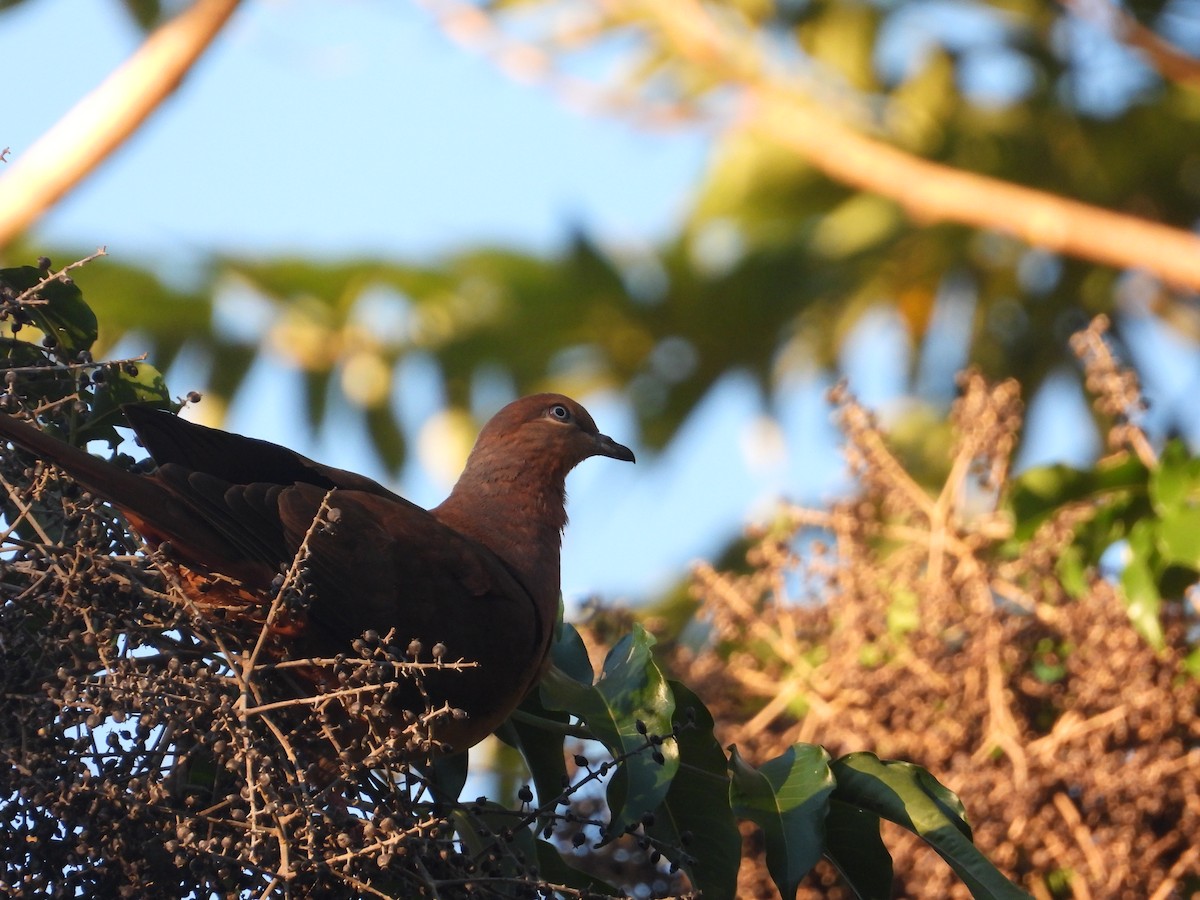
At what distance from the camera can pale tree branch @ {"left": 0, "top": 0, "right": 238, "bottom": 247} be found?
6.69 meters

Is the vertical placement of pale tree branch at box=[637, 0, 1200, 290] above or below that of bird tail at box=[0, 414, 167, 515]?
below

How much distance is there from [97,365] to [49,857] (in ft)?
2.65

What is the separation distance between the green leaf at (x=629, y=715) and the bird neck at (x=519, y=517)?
19.8 inches

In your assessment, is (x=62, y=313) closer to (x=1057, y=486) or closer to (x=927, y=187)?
(x=1057, y=486)

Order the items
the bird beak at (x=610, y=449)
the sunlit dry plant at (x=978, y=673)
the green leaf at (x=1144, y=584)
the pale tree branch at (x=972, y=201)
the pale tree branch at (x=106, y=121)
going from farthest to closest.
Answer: the pale tree branch at (x=972, y=201)
the pale tree branch at (x=106, y=121)
the bird beak at (x=610, y=449)
the green leaf at (x=1144, y=584)
the sunlit dry plant at (x=978, y=673)

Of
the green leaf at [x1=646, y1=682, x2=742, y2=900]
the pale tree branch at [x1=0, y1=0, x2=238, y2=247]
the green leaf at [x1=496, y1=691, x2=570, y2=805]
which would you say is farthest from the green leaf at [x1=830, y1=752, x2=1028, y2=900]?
the pale tree branch at [x1=0, y1=0, x2=238, y2=247]

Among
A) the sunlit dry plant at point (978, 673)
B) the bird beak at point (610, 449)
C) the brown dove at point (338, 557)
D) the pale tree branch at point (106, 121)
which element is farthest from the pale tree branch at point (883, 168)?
the brown dove at point (338, 557)

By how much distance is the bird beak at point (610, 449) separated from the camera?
15.0ft

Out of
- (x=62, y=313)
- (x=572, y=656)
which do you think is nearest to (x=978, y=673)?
(x=572, y=656)

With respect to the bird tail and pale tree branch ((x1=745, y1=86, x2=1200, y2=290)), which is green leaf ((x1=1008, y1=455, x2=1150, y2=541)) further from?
pale tree branch ((x1=745, y1=86, x2=1200, y2=290))

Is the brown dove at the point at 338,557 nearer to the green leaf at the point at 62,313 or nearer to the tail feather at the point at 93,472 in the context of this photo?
the tail feather at the point at 93,472

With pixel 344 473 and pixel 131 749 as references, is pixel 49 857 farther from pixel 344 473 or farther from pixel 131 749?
pixel 344 473

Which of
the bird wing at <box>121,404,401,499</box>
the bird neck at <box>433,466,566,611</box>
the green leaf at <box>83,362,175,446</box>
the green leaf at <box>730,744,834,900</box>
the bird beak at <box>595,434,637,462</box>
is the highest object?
the green leaf at <box>83,362,175,446</box>

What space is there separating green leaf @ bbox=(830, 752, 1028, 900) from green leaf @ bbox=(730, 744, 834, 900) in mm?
83
